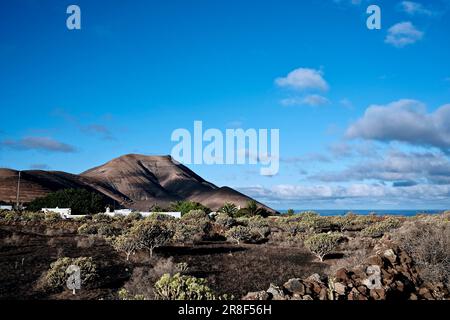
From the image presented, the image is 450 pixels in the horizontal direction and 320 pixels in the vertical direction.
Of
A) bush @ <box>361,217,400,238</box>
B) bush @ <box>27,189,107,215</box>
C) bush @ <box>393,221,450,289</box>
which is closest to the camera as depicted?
bush @ <box>393,221,450,289</box>

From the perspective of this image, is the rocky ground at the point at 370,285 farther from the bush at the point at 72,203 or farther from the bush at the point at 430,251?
the bush at the point at 72,203

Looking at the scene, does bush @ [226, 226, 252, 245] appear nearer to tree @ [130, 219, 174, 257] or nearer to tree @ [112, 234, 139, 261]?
tree @ [130, 219, 174, 257]

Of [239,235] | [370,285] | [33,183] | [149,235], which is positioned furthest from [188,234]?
[33,183]

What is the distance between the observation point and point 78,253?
18.2 m

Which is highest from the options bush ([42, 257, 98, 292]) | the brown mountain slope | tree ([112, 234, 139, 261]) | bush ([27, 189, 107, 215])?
the brown mountain slope

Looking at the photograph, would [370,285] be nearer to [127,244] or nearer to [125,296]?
[125,296]

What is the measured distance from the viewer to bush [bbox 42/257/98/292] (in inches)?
479

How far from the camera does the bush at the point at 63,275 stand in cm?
1217

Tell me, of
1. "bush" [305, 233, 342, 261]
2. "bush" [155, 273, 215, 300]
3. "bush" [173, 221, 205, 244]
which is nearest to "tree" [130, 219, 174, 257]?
"bush" [173, 221, 205, 244]

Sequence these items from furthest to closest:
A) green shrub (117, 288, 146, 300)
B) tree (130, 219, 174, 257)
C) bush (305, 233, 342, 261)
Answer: bush (305, 233, 342, 261), tree (130, 219, 174, 257), green shrub (117, 288, 146, 300)
